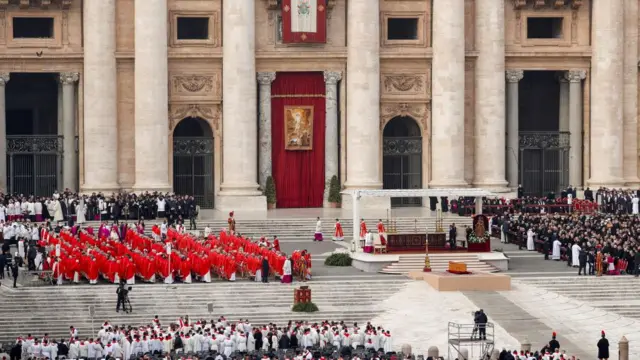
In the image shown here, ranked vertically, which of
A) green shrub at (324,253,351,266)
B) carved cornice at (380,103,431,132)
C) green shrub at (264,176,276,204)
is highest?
carved cornice at (380,103,431,132)

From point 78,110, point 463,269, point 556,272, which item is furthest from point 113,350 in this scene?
point 78,110

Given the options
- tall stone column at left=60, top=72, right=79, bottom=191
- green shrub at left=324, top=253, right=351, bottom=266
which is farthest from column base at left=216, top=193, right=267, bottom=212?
green shrub at left=324, top=253, right=351, bottom=266

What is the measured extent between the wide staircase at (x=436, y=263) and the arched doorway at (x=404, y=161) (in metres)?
21.5

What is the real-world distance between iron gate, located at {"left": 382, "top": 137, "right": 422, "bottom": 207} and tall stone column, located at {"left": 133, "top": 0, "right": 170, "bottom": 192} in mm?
12875

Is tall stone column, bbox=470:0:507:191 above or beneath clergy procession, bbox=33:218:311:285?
above

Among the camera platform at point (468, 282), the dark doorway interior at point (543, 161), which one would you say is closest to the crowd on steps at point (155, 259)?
the camera platform at point (468, 282)

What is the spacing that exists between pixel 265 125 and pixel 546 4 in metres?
17.3

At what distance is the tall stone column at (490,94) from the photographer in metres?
91.8

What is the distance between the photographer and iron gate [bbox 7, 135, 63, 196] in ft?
295

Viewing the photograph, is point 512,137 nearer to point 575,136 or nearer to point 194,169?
point 575,136

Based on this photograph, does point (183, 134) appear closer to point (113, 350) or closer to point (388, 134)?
point (388, 134)

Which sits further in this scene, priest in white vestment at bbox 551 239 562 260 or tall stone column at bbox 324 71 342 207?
tall stone column at bbox 324 71 342 207

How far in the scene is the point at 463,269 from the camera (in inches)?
2680

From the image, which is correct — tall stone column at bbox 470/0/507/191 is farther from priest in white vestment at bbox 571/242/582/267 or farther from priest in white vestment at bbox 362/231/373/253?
priest in white vestment at bbox 362/231/373/253
